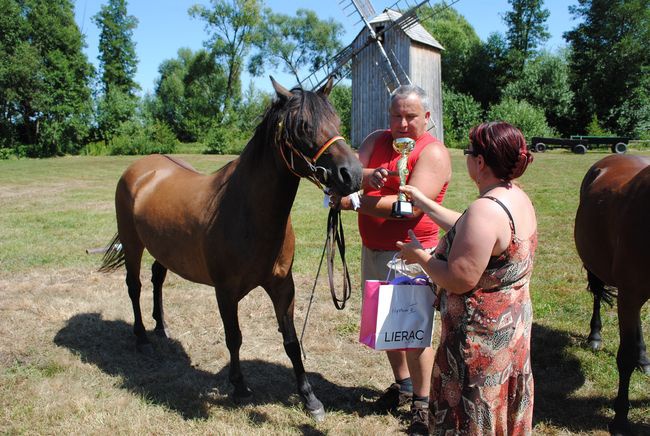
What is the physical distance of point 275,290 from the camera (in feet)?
11.7

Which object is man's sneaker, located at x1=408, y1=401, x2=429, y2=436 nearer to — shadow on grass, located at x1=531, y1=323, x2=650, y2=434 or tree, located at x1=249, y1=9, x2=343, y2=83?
shadow on grass, located at x1=531, y1=323, x2=650, y2=434

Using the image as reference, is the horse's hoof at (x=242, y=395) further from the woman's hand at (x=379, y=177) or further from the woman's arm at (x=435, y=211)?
the woman's arm at (x=435, y=211)

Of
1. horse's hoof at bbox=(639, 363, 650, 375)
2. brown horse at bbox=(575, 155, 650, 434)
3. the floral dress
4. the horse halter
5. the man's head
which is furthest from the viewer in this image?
horse's hoof at bbox=(639, 363, 650, 375)

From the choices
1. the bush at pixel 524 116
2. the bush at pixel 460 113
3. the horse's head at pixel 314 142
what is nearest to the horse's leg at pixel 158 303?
the horse's head at pixel 314 142

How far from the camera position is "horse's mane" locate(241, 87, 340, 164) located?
2777 mm

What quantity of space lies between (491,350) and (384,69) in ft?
72.6

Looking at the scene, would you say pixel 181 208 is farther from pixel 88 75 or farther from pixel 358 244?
pixel 88 75

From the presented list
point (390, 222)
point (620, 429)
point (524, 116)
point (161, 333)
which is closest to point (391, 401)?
point (390, 222)

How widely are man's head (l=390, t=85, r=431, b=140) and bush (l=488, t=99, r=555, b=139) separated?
28.6 meters

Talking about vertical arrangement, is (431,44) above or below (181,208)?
above

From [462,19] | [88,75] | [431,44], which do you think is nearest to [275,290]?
[431,44]

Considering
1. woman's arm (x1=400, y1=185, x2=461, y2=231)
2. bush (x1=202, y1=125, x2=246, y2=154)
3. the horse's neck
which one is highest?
bush (x1=202, y1=125, x2=246, y2=154)

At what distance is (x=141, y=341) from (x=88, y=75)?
35.3m

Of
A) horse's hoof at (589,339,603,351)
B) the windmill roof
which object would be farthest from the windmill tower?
horse's hoof at (589,339,603,351)
